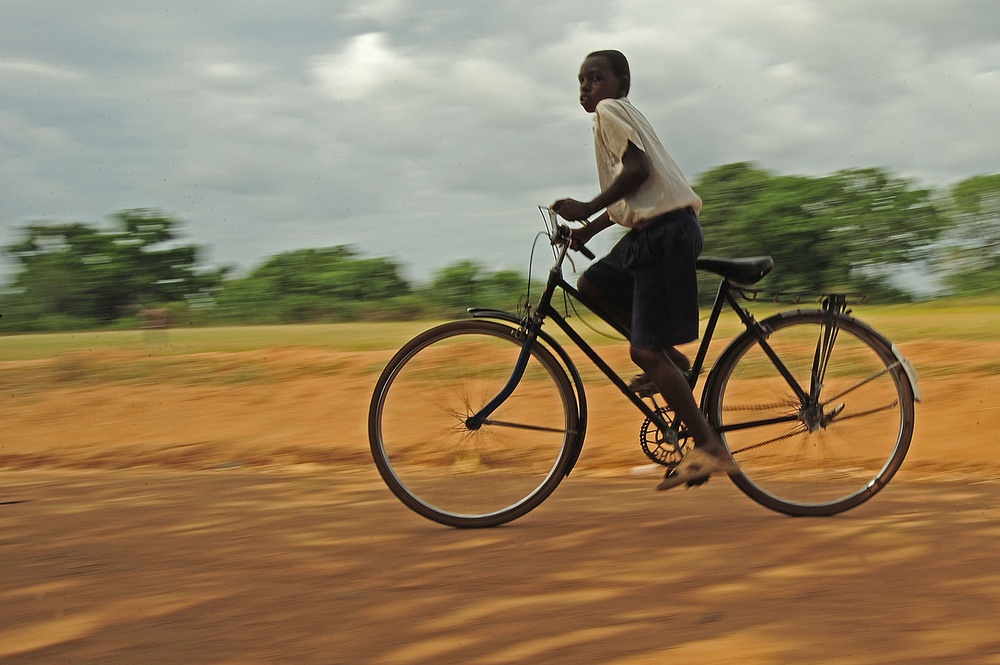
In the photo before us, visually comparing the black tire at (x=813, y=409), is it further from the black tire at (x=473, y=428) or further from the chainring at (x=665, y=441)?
the black tire at (x=473, y=428)

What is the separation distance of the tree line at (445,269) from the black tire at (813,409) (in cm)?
1088

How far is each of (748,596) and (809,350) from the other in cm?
157

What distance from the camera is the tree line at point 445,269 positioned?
16891mm

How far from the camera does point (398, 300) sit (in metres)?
17.8

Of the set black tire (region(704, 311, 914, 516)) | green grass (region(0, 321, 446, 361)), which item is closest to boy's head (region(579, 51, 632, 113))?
black tire (region(704, 311, 914, 516))

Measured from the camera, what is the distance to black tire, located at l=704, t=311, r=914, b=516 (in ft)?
16.3

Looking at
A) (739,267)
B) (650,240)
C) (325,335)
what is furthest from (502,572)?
(325,335)

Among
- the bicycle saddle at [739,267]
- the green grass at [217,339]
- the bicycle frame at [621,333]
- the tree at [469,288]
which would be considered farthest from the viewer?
the tree at [469,288]

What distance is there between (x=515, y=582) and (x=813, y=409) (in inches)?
68.5

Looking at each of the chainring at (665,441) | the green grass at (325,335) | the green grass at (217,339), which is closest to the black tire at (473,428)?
the chainring at (665,441)

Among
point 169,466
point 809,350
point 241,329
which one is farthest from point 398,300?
point 809,350

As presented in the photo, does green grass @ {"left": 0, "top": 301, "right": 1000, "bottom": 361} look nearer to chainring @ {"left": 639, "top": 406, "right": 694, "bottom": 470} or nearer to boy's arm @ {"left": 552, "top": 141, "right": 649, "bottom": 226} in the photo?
chainring @ {"left": 639, "top": 406, "right": 694, "bottom": 470}

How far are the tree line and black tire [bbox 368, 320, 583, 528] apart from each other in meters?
10.8

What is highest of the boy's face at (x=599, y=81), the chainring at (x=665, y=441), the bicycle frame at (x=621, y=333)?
the boy's face at (x=599, y=81)
